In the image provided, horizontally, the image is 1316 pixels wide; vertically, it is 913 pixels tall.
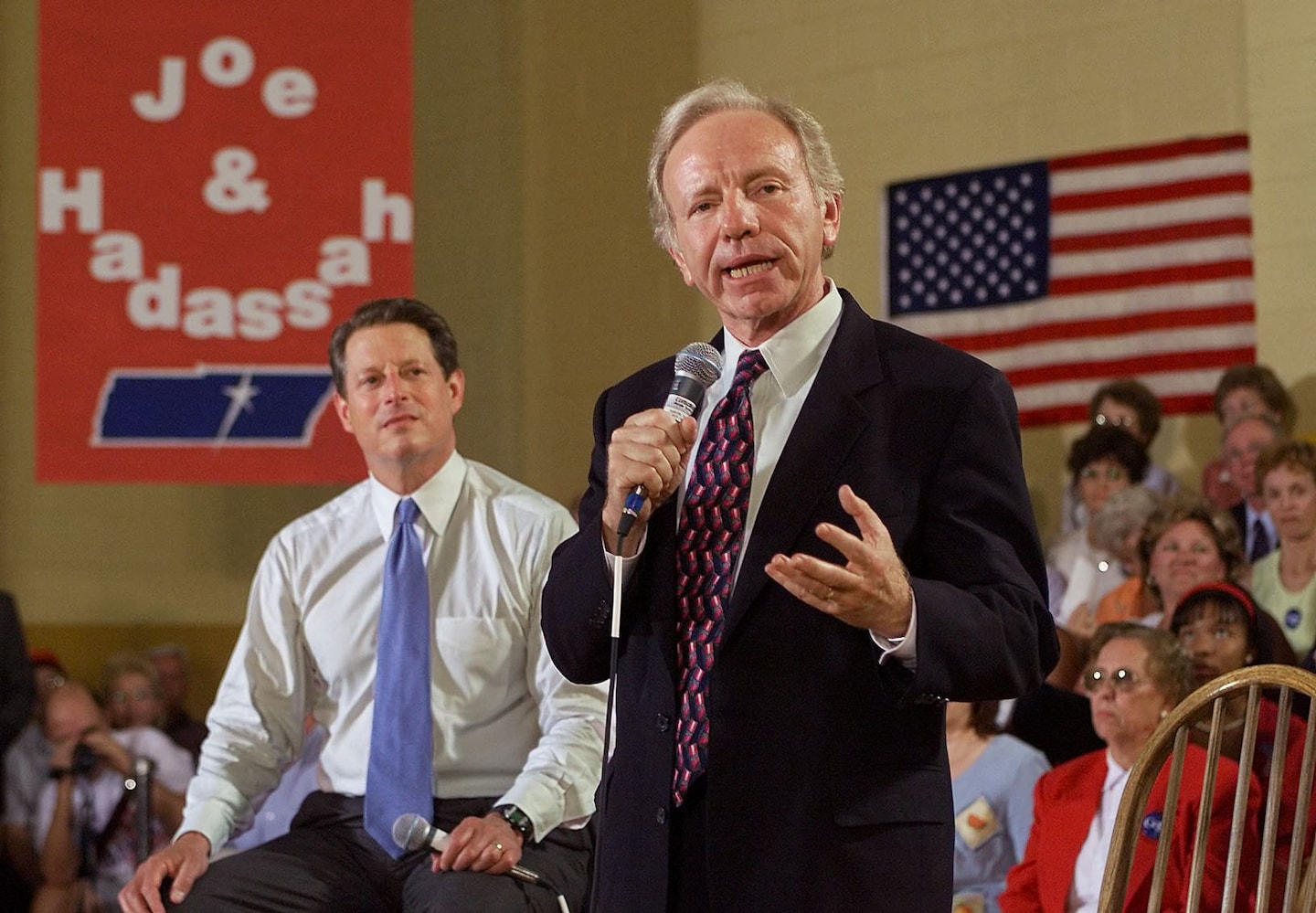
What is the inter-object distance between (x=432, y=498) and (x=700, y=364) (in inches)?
52.7

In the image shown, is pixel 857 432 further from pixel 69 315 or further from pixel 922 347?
pixel 69 315

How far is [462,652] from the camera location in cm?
318

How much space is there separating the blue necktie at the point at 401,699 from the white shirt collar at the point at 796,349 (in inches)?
47.8

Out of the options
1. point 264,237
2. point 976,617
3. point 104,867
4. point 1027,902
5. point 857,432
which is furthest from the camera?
point 264,237

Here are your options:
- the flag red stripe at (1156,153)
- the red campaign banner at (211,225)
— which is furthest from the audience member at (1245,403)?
the red campaign banner at (211,225)

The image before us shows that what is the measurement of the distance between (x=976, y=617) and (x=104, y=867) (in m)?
5.06

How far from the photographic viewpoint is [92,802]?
6238mm

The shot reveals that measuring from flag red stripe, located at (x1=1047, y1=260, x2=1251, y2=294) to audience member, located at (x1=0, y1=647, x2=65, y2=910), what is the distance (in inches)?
176

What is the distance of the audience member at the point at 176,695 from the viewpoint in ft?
23.0

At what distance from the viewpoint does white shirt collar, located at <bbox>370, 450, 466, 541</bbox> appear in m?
3.30

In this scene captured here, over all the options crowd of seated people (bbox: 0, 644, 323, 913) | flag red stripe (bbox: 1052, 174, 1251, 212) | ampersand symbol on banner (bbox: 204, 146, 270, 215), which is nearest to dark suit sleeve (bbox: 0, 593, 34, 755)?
crowd of seated people (bbox: 0, 644, 323, 913)

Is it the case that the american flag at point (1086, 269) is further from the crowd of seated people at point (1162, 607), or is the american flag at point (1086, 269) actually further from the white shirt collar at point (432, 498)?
the white shirt collar at point (432, 498)

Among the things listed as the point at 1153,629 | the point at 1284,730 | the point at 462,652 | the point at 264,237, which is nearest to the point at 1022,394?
the point at 264,237

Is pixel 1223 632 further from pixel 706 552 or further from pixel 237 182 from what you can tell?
pixel 237 182
